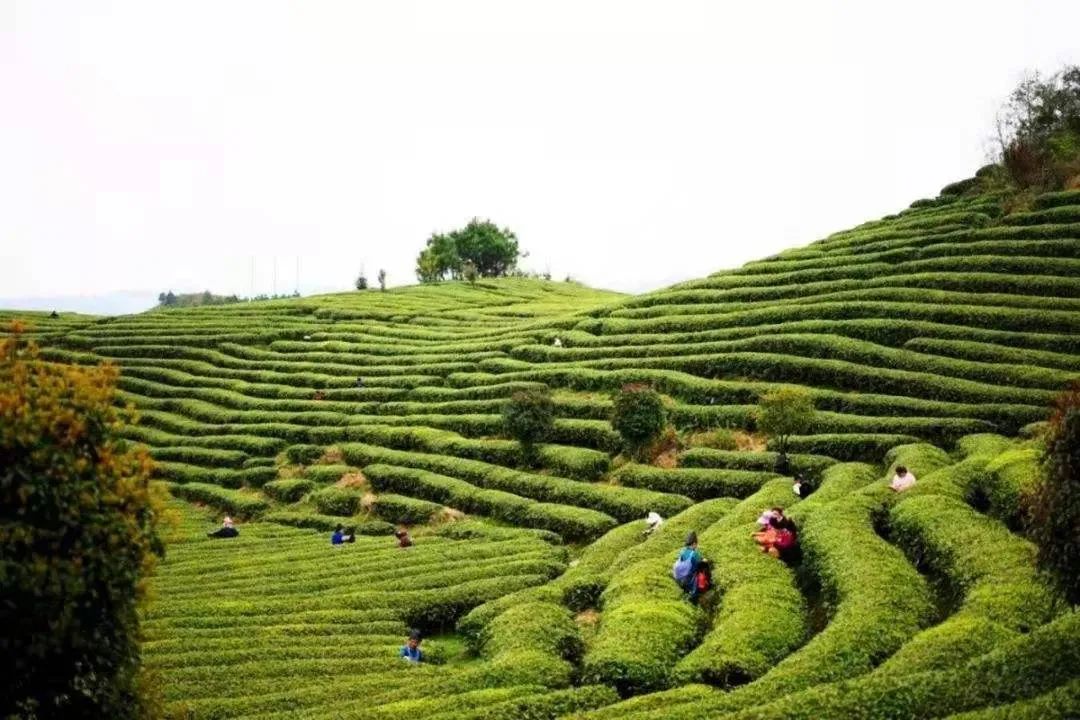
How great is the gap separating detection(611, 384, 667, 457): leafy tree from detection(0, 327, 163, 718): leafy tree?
72.3 ft

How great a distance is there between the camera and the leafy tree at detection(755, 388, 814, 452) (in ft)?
95.9

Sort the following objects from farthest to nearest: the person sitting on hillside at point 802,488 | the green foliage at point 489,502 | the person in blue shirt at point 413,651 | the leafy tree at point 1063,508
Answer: the green foliage at point 489,502
the person sitting on hillside at point 802,488
the person in blue shirt at point 413,651
the leafy tree at point 1063,508

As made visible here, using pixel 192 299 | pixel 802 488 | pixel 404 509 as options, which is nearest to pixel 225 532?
pixel 404 509

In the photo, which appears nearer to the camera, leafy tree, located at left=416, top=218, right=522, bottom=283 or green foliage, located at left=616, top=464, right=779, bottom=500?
green foliage, located at left=616, top=464, right=779, bottom=500

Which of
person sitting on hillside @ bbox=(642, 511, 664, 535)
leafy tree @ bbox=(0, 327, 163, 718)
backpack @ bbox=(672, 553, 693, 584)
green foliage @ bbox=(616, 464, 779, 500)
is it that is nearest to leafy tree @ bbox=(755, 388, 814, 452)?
green foliage @ bbox=(616, 464, 779, 500)

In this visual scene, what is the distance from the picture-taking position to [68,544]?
34.1 feet

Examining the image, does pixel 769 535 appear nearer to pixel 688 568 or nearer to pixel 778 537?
pixel 778 537

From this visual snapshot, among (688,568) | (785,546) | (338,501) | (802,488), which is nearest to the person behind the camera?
(688,568)

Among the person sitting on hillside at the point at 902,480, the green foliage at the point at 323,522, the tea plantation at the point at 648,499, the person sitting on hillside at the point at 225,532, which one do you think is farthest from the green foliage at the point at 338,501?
the person sitting on hillside at the point at 902,480

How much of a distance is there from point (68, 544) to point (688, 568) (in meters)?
12.7

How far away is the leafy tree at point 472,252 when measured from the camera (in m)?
131

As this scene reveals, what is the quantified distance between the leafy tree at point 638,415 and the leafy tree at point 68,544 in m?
22.0

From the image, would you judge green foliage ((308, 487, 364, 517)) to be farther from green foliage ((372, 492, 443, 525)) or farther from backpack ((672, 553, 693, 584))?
backpack ((672, 553, 693, 584))

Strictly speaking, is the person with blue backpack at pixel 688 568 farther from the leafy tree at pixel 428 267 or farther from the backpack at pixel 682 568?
the leafy tree at pixel 428 267
